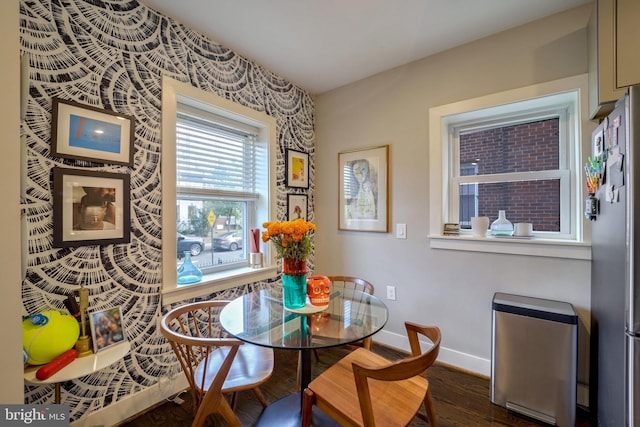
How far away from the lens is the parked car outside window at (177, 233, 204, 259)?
6.79ft

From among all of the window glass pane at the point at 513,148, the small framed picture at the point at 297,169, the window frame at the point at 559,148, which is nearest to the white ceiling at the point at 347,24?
the window frame at the point at 559,148

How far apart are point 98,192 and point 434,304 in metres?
2.56

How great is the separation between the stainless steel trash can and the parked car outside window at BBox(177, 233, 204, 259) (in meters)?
2.24

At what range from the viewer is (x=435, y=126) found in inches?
88.4

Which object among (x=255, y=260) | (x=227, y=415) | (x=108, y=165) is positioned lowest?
(x=227, y=415)

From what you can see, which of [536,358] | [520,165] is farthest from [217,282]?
[520,165]

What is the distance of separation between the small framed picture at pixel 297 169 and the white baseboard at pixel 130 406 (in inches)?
74.7

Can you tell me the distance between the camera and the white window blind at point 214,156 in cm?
Result: 206

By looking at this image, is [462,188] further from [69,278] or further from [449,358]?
[69,278]

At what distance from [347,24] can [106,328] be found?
96.8 inches

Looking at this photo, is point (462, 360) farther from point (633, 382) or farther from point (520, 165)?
point (520, 165)

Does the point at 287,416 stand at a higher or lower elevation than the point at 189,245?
lower

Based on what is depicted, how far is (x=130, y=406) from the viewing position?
5.36 feet

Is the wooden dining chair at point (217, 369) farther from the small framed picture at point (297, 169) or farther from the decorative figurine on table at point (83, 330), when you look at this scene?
the small framed picture at point (297, 169)
